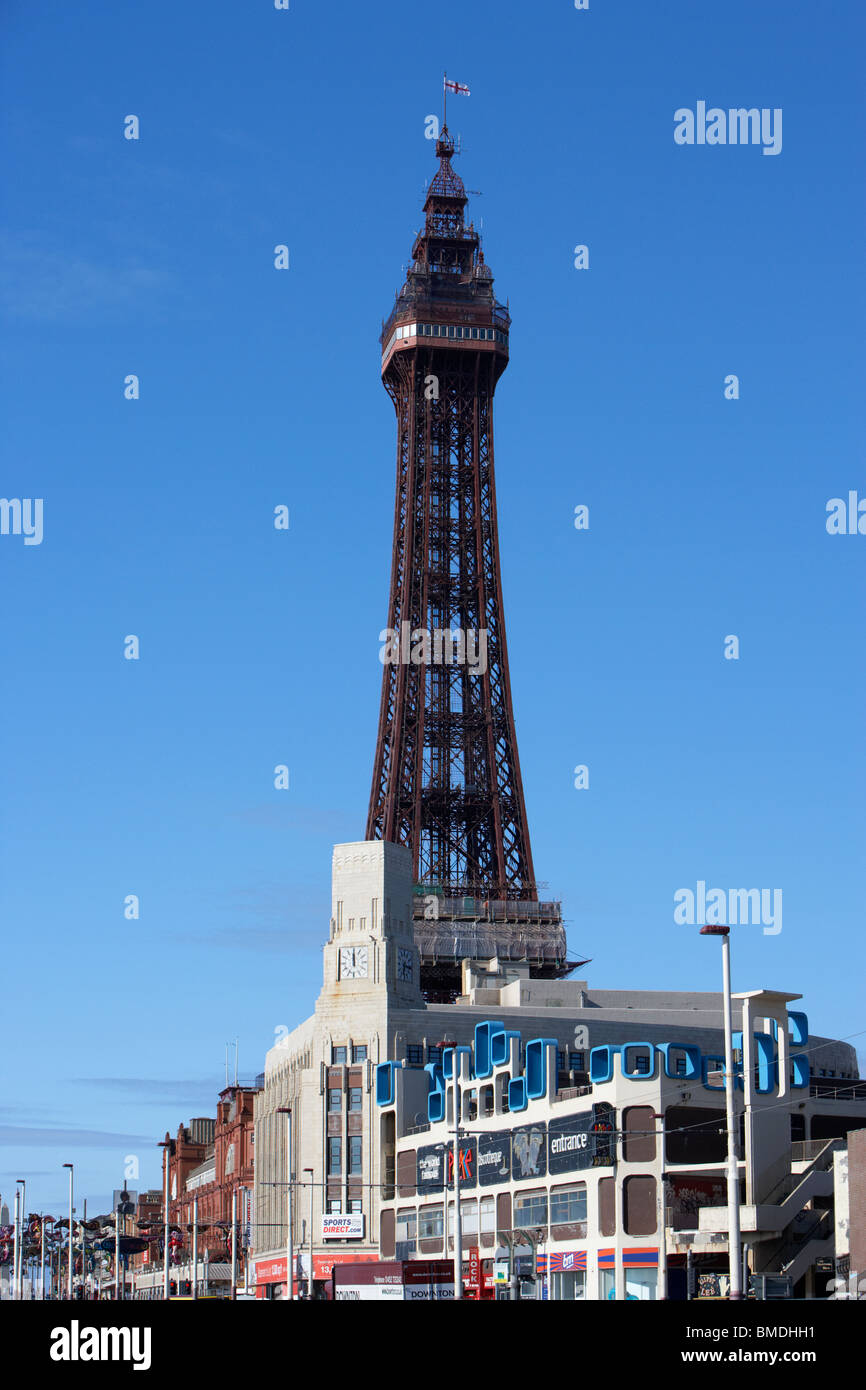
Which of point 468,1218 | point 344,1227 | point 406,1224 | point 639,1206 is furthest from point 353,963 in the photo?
point 639,1206

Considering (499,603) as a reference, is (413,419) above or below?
Result: above

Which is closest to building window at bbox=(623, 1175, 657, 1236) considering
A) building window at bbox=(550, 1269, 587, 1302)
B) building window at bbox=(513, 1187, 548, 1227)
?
building window at bbox=(550, 1269, 587, 1302)

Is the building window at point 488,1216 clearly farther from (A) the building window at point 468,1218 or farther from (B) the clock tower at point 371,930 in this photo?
(B) the clock tower at point 371,930

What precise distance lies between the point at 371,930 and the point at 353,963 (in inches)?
100

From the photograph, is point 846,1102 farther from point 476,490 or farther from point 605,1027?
point 476,490

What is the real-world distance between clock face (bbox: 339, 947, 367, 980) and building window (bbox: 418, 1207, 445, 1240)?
57.2ft

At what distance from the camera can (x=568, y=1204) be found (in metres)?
97.2

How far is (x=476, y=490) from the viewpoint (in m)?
173

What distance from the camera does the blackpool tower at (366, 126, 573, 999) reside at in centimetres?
15862

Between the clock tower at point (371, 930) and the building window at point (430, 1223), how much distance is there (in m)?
15.6

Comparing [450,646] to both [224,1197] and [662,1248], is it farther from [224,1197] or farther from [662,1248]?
[662,1248]
